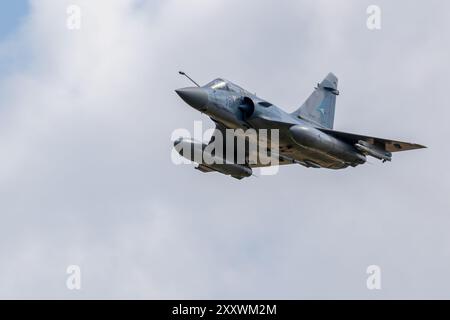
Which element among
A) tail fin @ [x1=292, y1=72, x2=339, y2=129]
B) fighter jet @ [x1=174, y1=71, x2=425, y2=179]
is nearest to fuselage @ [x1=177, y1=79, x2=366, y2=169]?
fighter jet @ [x1=174, y1=71, x2=425, y2=179]

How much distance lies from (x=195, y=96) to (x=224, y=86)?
1504 mm

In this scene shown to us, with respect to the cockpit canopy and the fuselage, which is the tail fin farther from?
the cockpit canopy

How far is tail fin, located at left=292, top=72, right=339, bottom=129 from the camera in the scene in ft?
114

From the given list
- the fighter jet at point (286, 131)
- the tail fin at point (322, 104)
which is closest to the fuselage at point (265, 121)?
the fighter jet at point (286, 131)

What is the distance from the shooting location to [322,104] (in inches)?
1407

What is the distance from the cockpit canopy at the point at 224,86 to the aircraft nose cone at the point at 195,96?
0.78 m

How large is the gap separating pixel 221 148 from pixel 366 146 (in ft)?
17.6

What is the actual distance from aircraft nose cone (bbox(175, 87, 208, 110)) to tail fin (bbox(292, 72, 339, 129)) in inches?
220

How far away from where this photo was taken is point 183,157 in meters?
32.8

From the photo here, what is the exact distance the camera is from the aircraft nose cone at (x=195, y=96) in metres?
29.4

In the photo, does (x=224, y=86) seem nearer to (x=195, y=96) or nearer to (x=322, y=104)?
(x=195, y=96)

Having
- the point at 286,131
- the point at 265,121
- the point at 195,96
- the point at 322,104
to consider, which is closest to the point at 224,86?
the point at 195,96

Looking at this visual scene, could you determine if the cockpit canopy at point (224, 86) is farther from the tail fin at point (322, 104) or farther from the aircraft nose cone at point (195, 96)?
the tail fin at point (322, 104)
